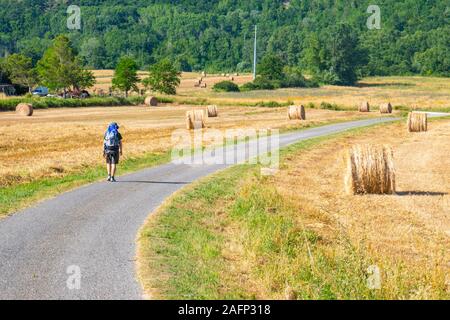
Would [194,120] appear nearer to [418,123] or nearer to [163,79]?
[418,123]

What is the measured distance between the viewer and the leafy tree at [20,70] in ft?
362

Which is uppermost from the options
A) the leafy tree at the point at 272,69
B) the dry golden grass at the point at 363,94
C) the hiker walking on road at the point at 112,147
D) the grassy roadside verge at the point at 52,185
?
the leafy tree at the point at 272,69

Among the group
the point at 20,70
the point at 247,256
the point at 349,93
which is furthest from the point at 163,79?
the point at 247,256

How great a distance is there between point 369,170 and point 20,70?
97.2 m

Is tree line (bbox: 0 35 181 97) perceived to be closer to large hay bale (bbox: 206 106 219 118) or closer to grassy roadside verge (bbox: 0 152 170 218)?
large hay bale (bbox: 206 106 219 118)

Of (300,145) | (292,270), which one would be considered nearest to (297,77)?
(300,145)

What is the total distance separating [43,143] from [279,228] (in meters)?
27.4

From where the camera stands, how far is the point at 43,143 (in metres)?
40.2

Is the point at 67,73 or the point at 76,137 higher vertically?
the point at 67,73

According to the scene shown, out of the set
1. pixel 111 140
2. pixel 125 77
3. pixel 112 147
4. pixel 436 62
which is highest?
pixel 436 62

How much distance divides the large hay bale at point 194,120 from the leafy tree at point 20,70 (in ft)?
221

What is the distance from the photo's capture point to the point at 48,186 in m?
23.0

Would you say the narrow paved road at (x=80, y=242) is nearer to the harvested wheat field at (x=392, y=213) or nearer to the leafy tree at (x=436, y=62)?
the harvested wheat field at (x=392, y=213)

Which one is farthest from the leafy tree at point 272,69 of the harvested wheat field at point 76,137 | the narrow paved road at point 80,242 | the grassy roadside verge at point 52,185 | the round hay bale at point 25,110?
the narrow paved road at point 80,242
